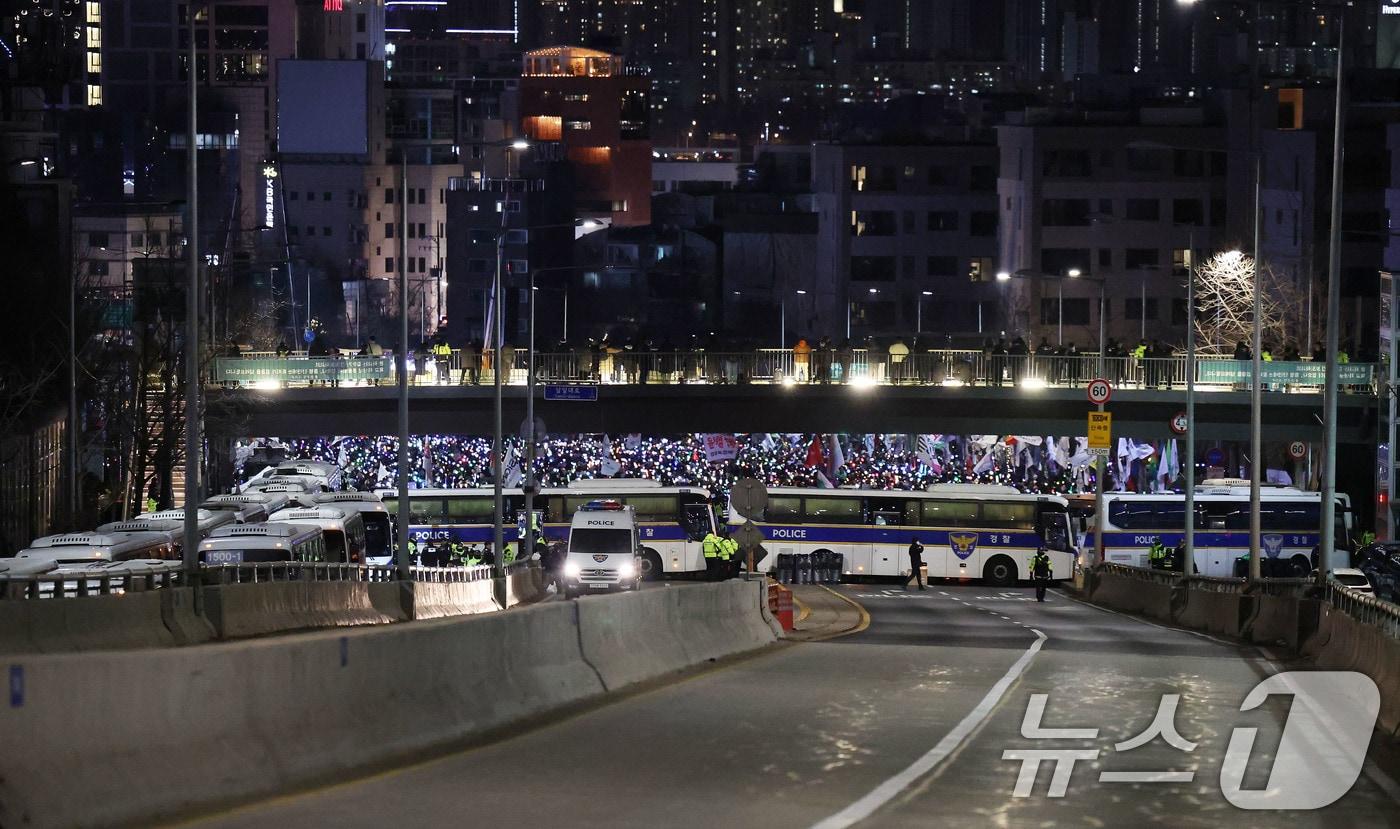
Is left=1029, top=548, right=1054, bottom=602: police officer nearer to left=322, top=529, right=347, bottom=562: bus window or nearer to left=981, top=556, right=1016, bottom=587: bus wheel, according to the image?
left=981, top=556, right=1016, bottom=587: bus wheel

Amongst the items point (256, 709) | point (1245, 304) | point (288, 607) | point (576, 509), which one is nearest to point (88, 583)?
point (288, 607)

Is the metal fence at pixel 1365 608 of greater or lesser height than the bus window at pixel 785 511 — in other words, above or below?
above

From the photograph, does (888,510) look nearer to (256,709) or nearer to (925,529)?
(925,529)

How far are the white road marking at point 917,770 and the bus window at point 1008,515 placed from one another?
1653 inches

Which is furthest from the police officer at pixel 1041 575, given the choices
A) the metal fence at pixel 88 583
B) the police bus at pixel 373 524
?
the metal fence at pixel 88 583

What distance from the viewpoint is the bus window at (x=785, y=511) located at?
64.1 m

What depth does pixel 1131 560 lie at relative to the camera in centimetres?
6650

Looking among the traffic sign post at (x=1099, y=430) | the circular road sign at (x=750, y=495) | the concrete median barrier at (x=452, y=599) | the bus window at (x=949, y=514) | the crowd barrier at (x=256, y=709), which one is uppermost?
the traffic sign post at (x=1099, y=430)

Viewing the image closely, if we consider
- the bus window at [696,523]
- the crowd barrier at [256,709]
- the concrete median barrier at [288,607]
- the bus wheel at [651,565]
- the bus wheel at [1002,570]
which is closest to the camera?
the crowd barrier at [256,709]

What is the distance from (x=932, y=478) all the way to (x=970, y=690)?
70895 mm

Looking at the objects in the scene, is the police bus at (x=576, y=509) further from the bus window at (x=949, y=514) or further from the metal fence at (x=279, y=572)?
the metal fence at (x=279, y=572)

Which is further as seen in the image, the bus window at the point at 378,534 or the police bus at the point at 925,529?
the police bus at the point at 925,529

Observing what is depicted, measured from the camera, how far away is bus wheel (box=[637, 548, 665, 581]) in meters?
62.2

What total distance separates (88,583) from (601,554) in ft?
61.5
